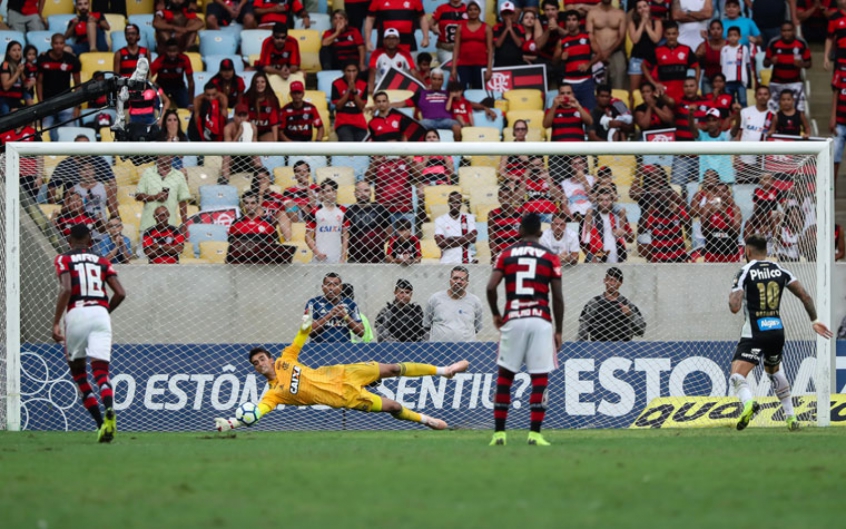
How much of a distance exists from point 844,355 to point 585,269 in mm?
3234

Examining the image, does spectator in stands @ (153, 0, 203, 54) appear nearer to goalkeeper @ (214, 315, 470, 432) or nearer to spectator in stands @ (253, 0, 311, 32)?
spectator in stands @ (253, 0, 311, 32)

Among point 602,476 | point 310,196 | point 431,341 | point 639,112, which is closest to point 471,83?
point 639,112

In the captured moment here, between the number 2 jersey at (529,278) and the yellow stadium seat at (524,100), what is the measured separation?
33.9ft

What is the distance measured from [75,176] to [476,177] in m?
4.99

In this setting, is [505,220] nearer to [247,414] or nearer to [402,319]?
[402,319]

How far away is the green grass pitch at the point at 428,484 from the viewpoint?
7.09 m

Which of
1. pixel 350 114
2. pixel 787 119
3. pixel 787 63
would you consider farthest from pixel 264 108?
pixel 787 63

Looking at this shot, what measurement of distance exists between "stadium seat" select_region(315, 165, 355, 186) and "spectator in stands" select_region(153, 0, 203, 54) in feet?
17.0

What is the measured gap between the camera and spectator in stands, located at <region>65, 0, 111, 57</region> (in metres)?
21.7

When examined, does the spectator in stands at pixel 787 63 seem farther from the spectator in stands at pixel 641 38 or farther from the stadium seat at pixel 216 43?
the stadium seat at pixel 216 43

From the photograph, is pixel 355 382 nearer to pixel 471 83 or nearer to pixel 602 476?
pixel 602 476

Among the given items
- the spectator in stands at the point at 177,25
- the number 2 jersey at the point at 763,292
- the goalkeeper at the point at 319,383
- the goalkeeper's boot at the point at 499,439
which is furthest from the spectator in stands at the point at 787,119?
the goalkeeper's boot at the point at 499,439

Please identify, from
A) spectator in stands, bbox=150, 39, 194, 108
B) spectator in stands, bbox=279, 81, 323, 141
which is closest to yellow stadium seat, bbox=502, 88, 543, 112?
spectator in stands, bbox=279, 81, 323, 141

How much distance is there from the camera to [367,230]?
1638cm
